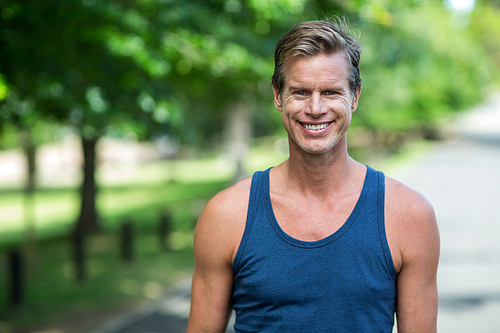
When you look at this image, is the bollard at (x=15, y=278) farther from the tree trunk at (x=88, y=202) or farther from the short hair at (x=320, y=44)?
the short hair at (x=320, y=44)

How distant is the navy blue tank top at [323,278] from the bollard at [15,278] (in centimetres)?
681

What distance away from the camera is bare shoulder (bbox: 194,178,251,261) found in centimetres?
184

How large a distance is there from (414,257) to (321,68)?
697 mm

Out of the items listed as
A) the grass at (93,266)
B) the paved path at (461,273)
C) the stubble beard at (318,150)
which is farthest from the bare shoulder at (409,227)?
Result: the grass at (93,266)

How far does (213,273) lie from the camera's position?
1.89 meters

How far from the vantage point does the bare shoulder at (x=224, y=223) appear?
72.4 inches

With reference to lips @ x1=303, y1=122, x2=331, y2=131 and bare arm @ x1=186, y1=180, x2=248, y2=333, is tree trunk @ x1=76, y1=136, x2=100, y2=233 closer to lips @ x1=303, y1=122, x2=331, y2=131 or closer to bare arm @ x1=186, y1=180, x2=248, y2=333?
bare arm @ x1=186, y1=180, x2=248, y2=333

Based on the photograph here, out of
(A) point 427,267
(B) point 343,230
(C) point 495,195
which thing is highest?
(C) point 495,195

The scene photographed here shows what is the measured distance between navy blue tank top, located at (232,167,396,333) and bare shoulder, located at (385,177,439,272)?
0.11ft

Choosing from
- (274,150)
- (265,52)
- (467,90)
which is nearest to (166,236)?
(265,52)

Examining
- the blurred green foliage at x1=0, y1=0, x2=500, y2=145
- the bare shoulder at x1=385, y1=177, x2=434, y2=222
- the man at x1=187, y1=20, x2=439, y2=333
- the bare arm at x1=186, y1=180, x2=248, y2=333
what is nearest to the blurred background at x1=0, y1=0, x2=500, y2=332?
the blurred green foliage at x1=0, y1=0, x2=500, y2=145

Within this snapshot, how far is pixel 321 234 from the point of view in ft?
5.91

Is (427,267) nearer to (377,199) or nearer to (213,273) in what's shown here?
(377,199)

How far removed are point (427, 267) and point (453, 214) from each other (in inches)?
506
